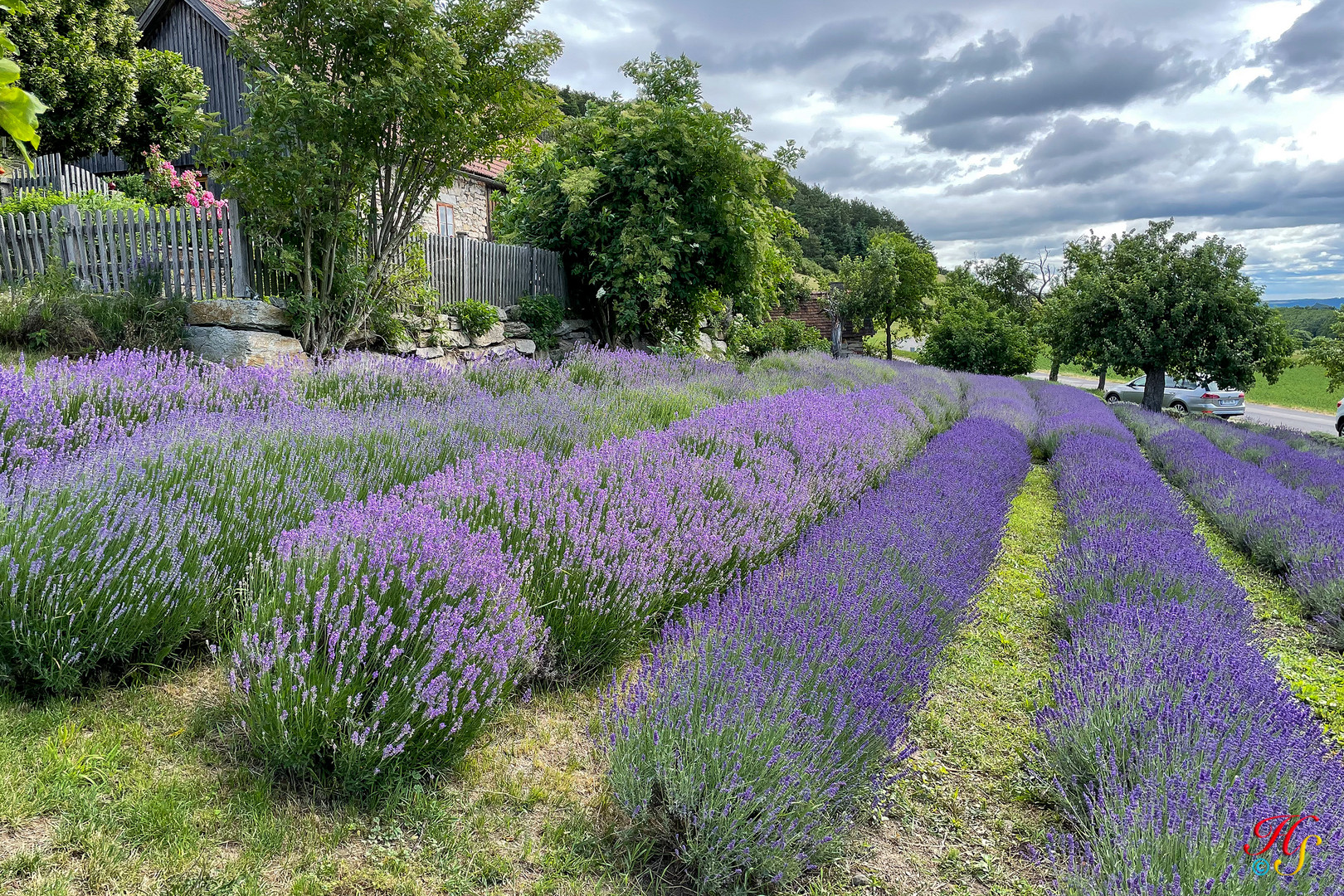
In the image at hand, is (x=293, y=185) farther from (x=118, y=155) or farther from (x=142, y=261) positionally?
(x=118, y=155)

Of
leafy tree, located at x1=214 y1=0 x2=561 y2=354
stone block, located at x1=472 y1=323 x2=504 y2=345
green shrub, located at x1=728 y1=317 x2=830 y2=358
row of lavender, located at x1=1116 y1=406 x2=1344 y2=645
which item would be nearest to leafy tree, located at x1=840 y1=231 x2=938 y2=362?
green shrub, located at x1=728 y1=317 x2=830 y2=358

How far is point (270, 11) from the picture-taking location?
691 cm

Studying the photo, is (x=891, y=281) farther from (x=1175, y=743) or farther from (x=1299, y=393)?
(x=1175, y=743)

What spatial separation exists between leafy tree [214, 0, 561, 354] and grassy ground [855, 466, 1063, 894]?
21.7 feet

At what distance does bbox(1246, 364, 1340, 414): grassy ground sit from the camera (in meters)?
29.7

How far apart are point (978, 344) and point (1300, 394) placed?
777 inches

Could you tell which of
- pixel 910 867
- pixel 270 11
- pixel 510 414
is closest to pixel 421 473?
pixel 510 414

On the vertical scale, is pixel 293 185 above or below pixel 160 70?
below

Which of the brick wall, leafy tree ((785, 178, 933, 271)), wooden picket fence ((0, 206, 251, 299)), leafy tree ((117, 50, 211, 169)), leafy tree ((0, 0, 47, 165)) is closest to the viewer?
leafy tree ((0, 0, 47, 165))

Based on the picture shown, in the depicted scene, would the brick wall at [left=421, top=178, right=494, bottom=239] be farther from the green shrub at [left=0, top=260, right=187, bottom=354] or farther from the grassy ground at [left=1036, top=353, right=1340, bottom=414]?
the grassy ground at [left=1036, top=353, right=1340, bottom=414]

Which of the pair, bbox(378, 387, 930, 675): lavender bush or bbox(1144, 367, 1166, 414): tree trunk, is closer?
bbox(378, 387, 930, 675): lavender bush

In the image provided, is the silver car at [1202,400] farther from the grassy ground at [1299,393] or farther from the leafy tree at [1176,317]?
the leafy tree at [1176,317]

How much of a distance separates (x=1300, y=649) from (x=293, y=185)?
8.73 m

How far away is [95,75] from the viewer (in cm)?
1453
